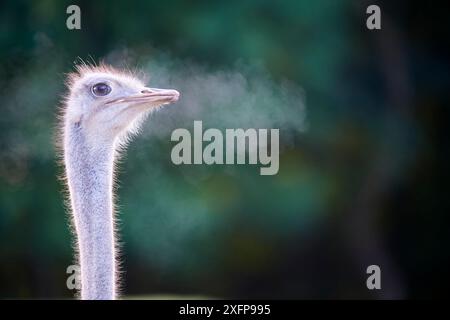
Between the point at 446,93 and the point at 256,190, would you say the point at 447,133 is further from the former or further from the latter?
the point at 256,190

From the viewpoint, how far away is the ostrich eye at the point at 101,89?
11.2 feet

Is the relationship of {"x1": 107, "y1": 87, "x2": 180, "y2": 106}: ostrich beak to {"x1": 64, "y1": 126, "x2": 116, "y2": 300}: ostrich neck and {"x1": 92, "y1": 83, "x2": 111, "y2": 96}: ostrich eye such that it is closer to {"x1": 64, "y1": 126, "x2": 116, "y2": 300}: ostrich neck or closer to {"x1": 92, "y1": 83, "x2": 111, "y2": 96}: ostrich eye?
{"x1": 92, "y1": 83, "x2": 111, "y2": 96}: ostrich eye

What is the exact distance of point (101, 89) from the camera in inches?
135

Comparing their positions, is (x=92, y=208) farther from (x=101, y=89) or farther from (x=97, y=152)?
(x=101, y=89)

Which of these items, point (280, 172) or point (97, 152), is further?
point (280, 172)

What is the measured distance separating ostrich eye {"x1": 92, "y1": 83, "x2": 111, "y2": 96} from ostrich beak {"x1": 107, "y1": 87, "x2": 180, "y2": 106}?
0.03 m

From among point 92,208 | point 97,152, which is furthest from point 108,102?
point 92,208

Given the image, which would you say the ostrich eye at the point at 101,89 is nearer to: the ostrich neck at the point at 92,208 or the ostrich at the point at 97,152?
the ostrich at the point at 97,152

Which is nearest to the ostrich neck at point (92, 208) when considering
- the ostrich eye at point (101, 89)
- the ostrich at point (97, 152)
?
the ostrich at point (97, 152)

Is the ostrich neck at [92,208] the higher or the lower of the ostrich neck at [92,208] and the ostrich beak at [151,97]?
the lower

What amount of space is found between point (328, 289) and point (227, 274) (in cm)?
53

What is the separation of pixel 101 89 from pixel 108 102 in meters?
0.04

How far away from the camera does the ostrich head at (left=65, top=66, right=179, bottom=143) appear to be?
134 inches

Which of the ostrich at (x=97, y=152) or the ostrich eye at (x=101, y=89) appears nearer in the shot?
the ostrich at (x=97, y=152)
